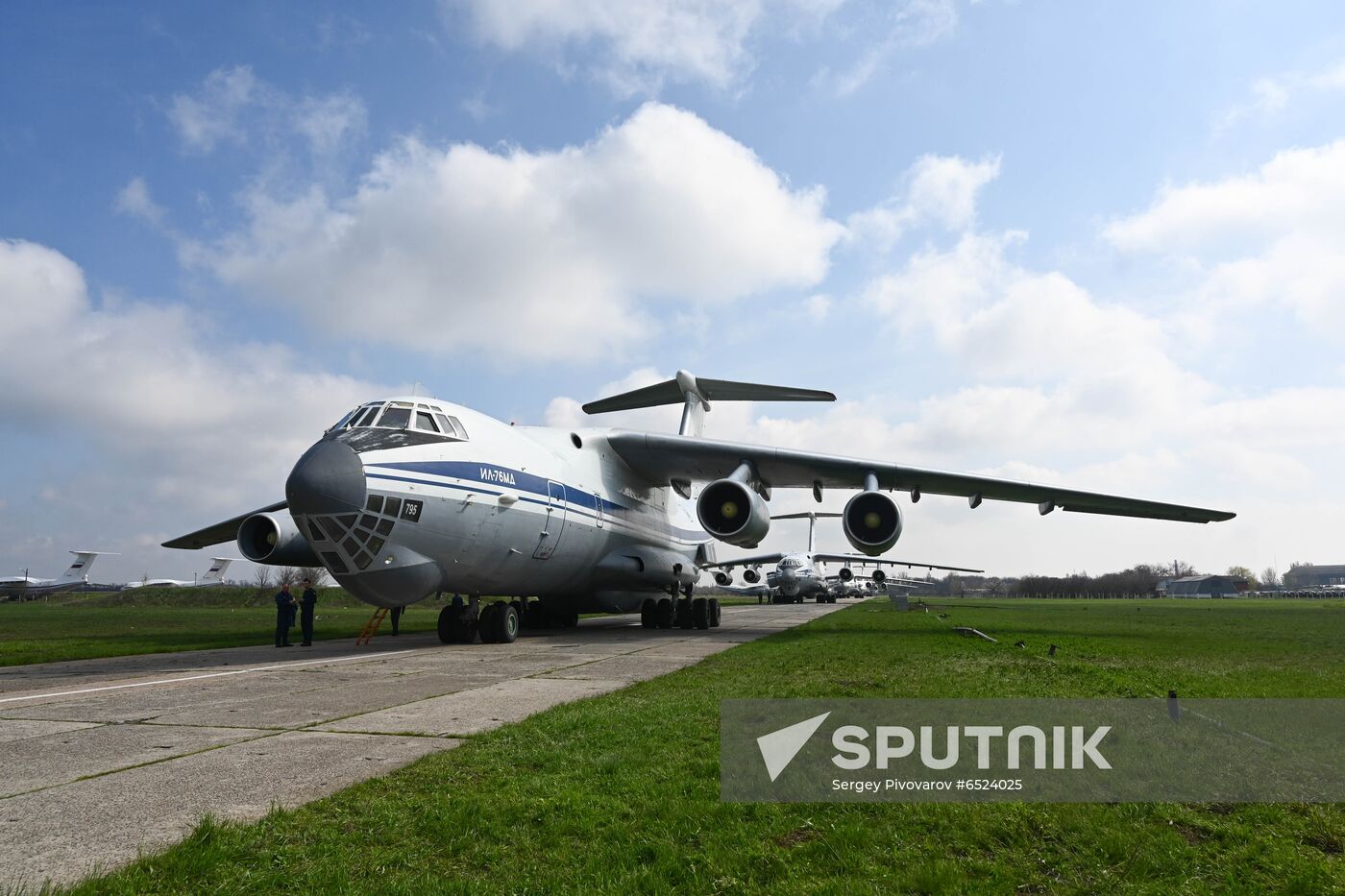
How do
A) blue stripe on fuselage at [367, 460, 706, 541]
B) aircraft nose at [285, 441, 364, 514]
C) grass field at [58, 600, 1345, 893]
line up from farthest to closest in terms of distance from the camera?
blue stripe on fuselage at [367, 460, 706, 541]
aircraft nose at [285, 441, 364, 514]
grass field at [58, 600, 1345, 893]

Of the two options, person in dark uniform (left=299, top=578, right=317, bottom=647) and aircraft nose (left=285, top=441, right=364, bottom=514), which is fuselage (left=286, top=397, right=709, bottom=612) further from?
person in dark uniform (left=299, top=578, right=317, bottom=647)

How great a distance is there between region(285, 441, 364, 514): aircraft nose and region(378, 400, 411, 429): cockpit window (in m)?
1.26

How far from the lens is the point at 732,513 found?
579 inches

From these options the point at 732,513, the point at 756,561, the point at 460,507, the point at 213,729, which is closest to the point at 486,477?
the point at 460,507

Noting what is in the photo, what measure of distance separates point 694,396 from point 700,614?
19.0 feet

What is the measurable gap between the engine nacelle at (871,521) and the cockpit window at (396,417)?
784 cm

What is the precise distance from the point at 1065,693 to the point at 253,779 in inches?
214

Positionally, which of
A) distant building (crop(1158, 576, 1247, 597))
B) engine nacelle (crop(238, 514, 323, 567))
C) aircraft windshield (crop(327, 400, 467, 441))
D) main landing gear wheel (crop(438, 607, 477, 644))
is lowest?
distant building (crop(1158, 576, 1247, 597))

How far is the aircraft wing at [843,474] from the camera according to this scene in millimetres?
15523

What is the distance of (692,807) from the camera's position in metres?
3.17

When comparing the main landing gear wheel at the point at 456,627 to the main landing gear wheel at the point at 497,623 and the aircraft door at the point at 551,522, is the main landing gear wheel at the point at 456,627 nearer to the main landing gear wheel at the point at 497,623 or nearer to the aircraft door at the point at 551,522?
the main landing gear wheel at the point at 497,623

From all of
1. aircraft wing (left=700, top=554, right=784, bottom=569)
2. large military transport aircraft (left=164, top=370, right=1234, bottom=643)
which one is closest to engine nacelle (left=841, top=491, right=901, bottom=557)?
large military transport aircraft (left=164, top=370, right=1234, bottom=643)

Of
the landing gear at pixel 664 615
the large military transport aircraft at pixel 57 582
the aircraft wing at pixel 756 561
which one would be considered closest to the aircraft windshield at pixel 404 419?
the landing gear at pixel 664 615

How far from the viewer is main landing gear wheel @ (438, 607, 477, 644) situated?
41.5 feet
